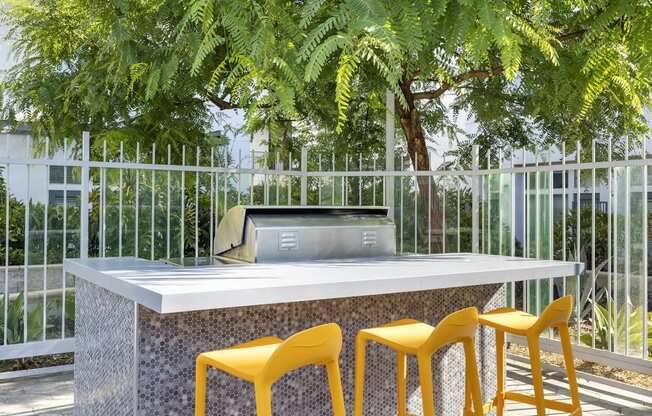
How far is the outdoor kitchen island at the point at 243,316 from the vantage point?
248cm

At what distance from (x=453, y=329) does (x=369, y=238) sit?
1157mm

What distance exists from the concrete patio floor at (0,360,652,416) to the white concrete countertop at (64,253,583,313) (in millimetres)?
1400

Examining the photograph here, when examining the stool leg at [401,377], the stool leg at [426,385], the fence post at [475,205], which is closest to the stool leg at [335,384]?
the stool leg at [426,385]

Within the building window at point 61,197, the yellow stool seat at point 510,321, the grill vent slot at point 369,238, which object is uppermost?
the building window at point 61,197

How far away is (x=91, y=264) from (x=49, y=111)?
4.18m

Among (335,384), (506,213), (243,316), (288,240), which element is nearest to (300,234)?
(288,240)

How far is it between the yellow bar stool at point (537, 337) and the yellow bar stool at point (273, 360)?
125 cm

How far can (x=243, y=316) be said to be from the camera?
2938mm

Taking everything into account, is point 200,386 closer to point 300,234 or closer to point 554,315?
point 300,234

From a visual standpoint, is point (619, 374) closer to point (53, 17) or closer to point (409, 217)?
point (409, 217)

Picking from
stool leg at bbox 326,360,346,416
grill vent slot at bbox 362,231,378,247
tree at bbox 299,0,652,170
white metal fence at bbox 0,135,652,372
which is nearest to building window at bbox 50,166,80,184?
white metal fence at bbox 0,135,652,372

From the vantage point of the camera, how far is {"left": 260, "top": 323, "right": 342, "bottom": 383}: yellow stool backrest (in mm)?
2141

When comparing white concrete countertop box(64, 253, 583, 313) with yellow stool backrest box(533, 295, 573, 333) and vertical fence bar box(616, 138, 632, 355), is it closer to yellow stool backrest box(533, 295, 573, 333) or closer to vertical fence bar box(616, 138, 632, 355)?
yellow stool backrest box(533, 295, 573, 333)

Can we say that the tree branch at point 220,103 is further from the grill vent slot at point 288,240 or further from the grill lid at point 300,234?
the grill vent slot at point 288,240
